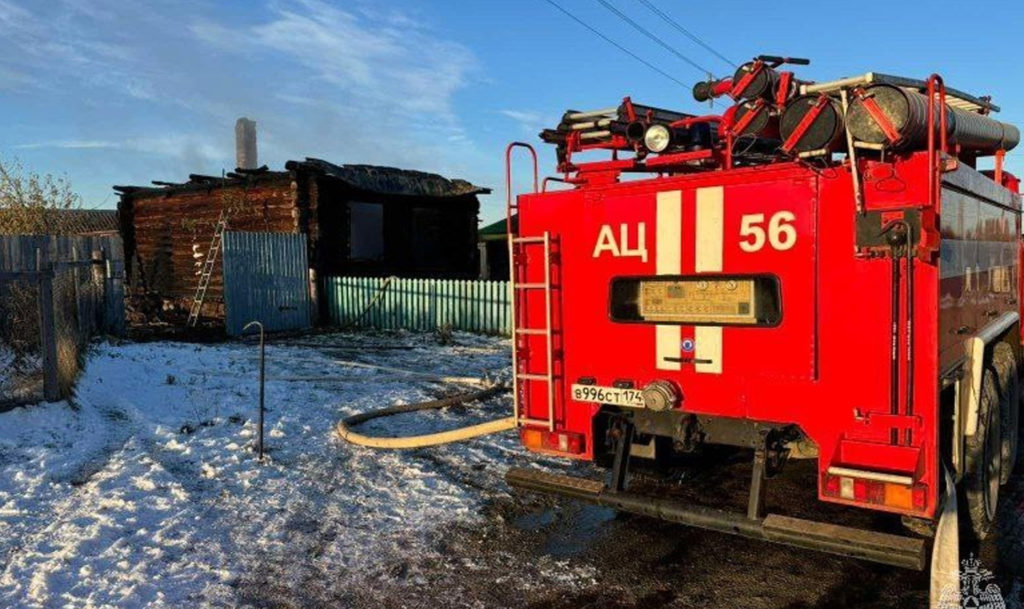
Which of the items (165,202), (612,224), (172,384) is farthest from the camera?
(165,202)

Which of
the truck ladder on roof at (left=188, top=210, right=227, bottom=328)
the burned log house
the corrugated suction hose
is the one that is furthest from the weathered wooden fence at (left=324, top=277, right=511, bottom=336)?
the corrugated suction hose

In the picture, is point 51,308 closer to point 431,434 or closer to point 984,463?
point 431,434

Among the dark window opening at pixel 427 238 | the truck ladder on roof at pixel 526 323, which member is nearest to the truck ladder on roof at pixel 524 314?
the truck ladder on roof at pixel 526 323

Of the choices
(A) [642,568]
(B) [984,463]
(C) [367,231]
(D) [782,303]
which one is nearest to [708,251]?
(D) [782,303]

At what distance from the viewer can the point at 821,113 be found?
4113mm

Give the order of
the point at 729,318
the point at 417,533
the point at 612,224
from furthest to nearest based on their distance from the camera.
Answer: the point at 417,533
the point at 612,224
the point at 729,318

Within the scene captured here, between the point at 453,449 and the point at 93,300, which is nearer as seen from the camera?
the point at 453,449

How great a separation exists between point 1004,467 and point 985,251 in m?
2.05

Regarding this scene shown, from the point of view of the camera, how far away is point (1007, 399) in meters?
5.93

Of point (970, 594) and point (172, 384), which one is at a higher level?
point (172, 384)

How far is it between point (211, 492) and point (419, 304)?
41.0ft

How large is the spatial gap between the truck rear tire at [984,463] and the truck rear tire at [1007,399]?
270 millimetres

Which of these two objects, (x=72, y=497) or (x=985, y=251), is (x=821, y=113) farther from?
(x=72, y=497)

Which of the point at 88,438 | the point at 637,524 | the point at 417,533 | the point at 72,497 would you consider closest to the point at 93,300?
the point at 88,438
